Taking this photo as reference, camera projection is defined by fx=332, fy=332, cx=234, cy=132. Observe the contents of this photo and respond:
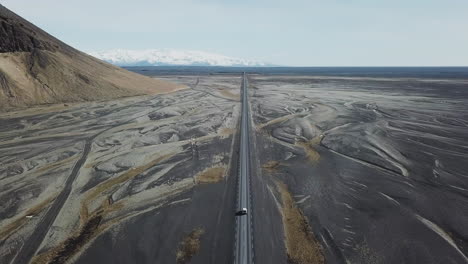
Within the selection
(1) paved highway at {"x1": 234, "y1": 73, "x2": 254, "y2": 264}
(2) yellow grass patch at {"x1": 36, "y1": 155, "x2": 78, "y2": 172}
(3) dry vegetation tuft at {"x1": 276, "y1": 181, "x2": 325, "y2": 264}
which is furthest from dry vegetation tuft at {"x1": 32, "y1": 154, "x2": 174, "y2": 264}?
(3) dry vegetation tuft at {"x1": 276, "y1": 181, "x2": 325, "y2": 264}

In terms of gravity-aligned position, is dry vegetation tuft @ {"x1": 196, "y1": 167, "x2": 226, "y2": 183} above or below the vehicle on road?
below

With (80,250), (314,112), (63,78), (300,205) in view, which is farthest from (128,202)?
(63,78)

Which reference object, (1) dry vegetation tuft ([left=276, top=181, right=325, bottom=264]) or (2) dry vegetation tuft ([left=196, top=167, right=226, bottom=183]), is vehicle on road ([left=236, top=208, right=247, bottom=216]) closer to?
(1) dry vegetation tuft ([left=276, top=181, right=325, bottom=264])

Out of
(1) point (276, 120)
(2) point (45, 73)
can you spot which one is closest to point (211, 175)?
(1) point (276, 120)

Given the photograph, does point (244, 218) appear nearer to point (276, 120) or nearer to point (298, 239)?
point (298, 239)

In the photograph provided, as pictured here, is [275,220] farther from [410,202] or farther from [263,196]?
[410,202]

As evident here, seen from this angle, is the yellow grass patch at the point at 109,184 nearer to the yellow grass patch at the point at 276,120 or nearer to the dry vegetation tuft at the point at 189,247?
the dry vegetation tuft at the point at 189,247

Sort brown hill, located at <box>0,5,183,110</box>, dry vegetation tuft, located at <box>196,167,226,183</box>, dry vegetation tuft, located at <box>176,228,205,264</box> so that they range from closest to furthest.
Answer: dry vegetation tuft, located at <box>176,228,205,264</box>
dry vegetation tuft, located at <box>196,167,226,183</box>
brown hill, located at <box>0,5,183,110</box>

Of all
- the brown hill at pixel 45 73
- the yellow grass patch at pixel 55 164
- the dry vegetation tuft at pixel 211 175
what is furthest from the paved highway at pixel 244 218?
the brown hill at pixel 45 73

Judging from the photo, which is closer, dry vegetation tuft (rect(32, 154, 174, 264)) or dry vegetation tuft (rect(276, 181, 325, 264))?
dry vegetation tuft (rect(276, 181, 325, 264))
